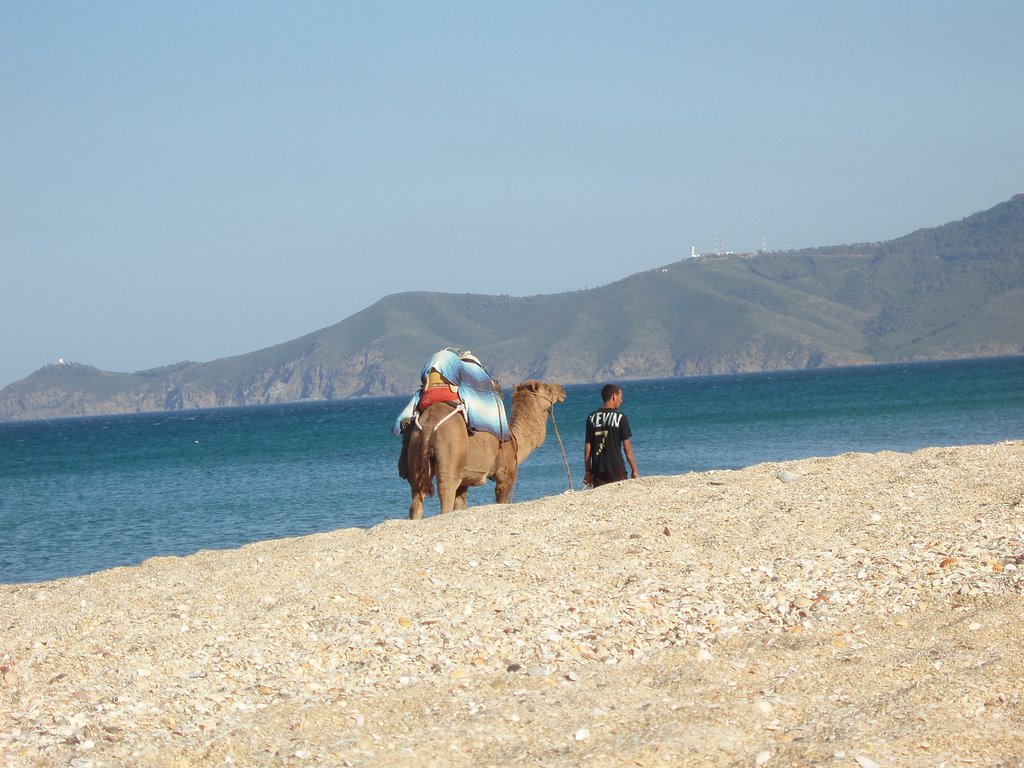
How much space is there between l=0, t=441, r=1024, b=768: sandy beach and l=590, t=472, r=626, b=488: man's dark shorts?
2.51 meters

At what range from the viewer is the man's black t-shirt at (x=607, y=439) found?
1247 centimetres

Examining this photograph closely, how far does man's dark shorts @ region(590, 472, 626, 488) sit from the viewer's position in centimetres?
1262

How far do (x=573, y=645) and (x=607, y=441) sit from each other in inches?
239

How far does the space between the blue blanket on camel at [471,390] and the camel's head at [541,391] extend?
846 mm

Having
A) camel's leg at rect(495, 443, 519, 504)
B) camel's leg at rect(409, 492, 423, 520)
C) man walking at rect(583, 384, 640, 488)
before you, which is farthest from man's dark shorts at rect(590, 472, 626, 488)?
camel's leg at rect(409, 492, 423, 520)

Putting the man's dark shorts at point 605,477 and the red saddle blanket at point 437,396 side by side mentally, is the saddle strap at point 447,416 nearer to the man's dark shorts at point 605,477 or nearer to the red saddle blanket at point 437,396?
the red saddle blanket at point 437,396

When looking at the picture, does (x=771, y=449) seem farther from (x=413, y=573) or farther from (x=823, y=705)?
(x=823, y=705)

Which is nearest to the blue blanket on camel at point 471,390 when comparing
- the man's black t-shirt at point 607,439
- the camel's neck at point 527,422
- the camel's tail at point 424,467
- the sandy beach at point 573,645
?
the camel's tail at point 424,467

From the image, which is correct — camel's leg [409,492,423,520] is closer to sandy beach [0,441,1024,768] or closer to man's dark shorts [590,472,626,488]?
sandy beach [0,441,1024,768]

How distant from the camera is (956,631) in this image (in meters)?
6.43

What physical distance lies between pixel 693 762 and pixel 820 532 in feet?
13.4

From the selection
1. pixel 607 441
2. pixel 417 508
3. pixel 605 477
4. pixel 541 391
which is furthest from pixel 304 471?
pixel 417 508

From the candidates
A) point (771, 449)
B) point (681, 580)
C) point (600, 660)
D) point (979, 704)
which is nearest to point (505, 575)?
point (681, 580)

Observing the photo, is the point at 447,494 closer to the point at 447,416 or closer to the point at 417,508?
the point at 417,508
